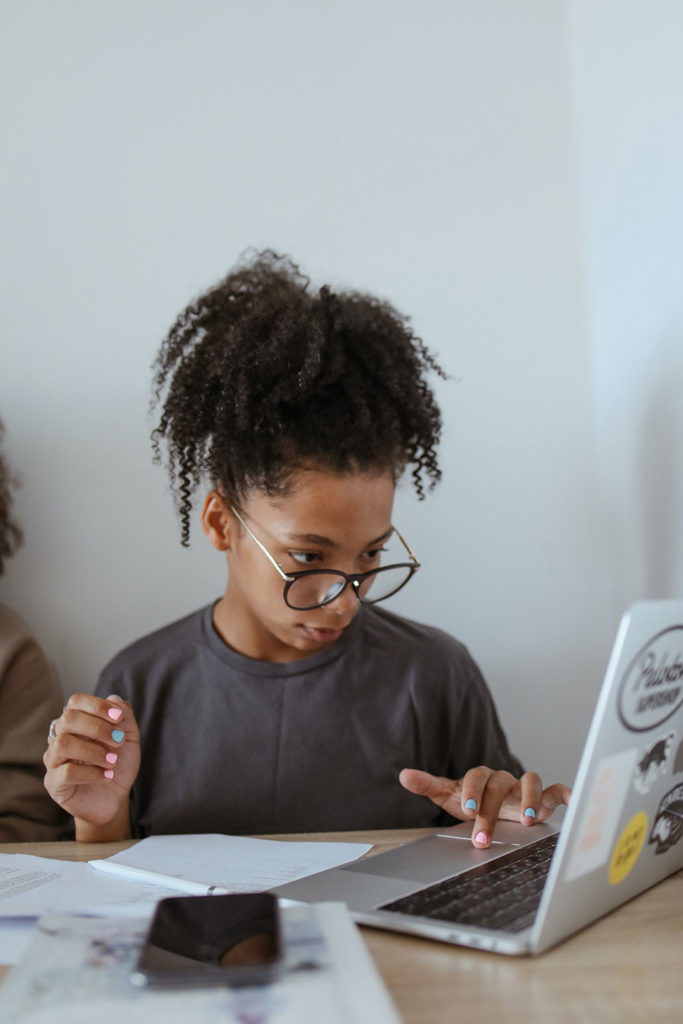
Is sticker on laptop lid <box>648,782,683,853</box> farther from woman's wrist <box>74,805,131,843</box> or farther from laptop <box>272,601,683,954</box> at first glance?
woman's wrist <box>74,805,131,843</box>

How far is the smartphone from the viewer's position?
0.46 meters

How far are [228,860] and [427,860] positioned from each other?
186 millimetres

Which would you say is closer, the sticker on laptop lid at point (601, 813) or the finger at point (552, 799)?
the sticker on laptop lid at point (601, 813)

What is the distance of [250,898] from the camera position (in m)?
0.56

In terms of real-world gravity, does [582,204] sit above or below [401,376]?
above

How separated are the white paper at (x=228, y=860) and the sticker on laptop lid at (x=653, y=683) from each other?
1.10 ft

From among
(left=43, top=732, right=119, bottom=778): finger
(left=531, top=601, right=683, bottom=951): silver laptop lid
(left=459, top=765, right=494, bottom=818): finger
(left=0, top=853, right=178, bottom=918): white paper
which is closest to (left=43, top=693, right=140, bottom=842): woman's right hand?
(left=43, top=732, right=119, bottom=778): finger

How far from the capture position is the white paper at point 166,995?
0.43 m

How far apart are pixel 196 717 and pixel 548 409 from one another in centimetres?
69

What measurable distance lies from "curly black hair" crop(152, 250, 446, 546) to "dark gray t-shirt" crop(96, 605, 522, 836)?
211mm

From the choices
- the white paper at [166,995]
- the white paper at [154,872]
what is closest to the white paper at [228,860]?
the white paper at [154,872]

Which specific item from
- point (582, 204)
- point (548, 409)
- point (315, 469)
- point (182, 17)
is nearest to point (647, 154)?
point (582, 204)

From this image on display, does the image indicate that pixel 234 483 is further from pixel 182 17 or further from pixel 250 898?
pixel 182 17

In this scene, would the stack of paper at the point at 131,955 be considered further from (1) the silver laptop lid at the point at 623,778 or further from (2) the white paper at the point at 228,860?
(1) the silver laptop lid at the point at 623,778
